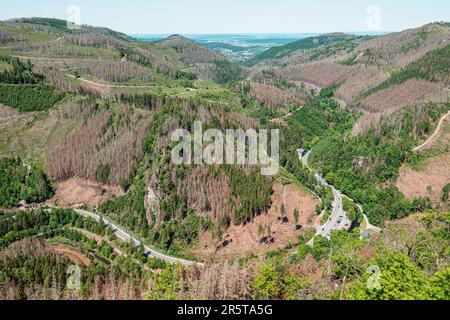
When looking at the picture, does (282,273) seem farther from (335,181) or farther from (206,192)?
(335,181)

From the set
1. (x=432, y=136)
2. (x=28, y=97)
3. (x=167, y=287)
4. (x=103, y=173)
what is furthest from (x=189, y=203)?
(x=432, y=136)

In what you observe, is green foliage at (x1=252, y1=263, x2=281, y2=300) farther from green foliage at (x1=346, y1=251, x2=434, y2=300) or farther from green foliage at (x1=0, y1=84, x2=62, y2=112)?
green foliage at (x1=0, y1=84, x2=62, y2=112)

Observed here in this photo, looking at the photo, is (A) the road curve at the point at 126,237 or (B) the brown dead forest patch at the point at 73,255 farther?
(A) the road curve at the point at 126,237

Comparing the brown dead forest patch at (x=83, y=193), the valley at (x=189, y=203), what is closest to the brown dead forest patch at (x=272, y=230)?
the valley at (x=189, y=203)

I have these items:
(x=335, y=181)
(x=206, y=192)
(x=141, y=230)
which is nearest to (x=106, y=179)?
(x=141, y=230)

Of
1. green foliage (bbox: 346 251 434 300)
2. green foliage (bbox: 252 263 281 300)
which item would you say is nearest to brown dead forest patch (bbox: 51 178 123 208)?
green foliage (bbox: 252 263 281 300)

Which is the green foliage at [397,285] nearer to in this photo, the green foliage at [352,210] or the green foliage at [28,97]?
the green foliage at [352,210]
